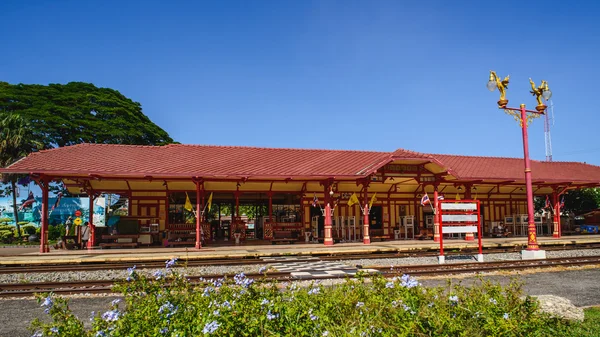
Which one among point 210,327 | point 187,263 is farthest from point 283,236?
point 210,327

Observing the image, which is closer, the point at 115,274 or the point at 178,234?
the point at 115,274

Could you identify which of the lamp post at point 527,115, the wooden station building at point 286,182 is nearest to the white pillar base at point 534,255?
the lamp post at point 527,115

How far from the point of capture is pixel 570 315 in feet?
19.7

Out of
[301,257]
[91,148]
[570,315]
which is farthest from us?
[91,148]

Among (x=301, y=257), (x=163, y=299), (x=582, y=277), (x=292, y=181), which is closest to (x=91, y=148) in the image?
(x=292, y=181)

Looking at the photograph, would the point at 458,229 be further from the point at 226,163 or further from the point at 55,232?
the point at 55,232

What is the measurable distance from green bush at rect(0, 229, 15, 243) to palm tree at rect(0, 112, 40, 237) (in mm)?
514

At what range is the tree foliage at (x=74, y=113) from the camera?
109ft

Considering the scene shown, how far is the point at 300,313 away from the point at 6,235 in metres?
31.8

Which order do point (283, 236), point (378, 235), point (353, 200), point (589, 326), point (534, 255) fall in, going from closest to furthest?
1. point (589, 326)
2. point (534, 255)
3. point (353, 200)
4. point (283, 236)
5. point (378, 235)

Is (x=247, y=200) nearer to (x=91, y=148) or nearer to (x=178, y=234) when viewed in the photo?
(x=178, y=234)

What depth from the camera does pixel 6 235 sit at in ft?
94.2

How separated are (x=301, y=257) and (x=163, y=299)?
12.0 m

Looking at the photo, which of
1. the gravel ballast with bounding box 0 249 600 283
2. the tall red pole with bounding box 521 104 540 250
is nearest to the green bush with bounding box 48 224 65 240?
the gravel ballast with bounding box 0 249 600 283
